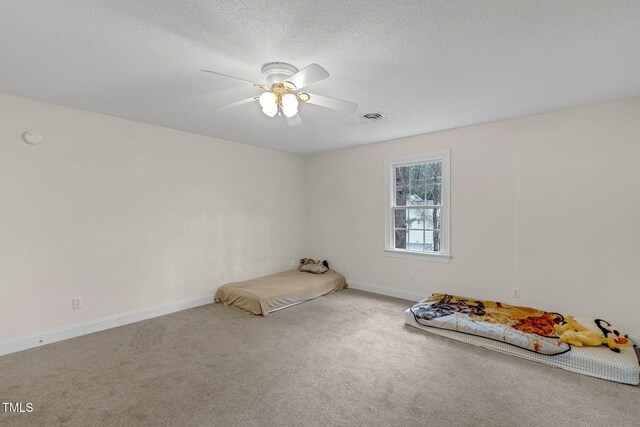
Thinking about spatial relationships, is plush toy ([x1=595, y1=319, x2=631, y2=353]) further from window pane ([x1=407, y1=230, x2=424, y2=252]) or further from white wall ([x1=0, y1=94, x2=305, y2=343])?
white wall ([x1=0, y1=94, x2=305, y2=343])

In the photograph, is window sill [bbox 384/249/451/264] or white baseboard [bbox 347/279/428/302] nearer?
window sill [bbox 384/249/451/264]

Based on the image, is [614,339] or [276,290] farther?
[276,290]

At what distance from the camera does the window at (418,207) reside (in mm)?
4141

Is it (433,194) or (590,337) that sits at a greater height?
(433,194)

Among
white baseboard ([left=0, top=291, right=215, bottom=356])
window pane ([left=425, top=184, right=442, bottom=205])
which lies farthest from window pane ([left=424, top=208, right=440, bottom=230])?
white baseboard ([left=0, top=291, right=215, bottom=356])

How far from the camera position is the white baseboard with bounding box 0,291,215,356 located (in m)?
2.80

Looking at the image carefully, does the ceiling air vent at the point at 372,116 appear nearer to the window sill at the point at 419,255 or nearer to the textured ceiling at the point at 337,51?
the textured ceiling at the point at 337,51

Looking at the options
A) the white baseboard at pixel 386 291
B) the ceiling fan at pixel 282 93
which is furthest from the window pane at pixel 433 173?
the ceiling fan at pixel 282 93

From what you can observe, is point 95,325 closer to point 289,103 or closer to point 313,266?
point 313,266

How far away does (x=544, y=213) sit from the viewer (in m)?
3.36

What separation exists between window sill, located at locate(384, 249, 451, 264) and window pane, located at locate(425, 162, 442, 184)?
1056mm

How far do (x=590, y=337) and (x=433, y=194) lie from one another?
2.31 meters

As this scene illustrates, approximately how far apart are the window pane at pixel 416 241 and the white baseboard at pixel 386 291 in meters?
0.67

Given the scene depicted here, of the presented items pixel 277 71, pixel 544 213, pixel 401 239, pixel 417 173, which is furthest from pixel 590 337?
pixel 277 71
